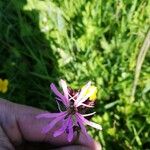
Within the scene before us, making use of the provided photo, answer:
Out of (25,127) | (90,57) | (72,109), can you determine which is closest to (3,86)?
(90,57)

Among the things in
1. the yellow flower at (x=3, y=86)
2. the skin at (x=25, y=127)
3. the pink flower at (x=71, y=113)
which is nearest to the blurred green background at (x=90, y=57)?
the yellow flower at (x=3, y=86)

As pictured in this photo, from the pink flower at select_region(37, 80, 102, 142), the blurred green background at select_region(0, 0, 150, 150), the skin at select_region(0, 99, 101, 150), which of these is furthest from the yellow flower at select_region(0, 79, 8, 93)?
the pink flower at select_region(37, 80, 102, 142)

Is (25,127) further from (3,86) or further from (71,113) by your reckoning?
(3,86)

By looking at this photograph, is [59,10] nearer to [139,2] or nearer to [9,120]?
[139,2]

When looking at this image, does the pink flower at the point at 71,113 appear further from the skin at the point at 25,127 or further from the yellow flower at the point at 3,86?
the yellow flower at the point at 3,86

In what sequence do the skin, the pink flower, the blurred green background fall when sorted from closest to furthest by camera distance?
the pink flower
the skin
the blurred green background

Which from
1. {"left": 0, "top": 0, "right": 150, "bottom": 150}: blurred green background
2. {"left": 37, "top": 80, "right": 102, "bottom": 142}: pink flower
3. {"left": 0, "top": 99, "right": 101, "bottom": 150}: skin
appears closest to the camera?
{"left": 37, "top": 80, "right": 102, "bottom": 142}: pink flower

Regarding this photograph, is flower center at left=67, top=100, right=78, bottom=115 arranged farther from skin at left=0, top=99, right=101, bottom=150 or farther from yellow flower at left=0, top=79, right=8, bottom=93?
yellow flower at left=0, top=79, right=8, bottom=93

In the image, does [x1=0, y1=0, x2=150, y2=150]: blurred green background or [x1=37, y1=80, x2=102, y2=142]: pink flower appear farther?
[x1=0, y1=0, x2=150, y2=150]: blurred green background
